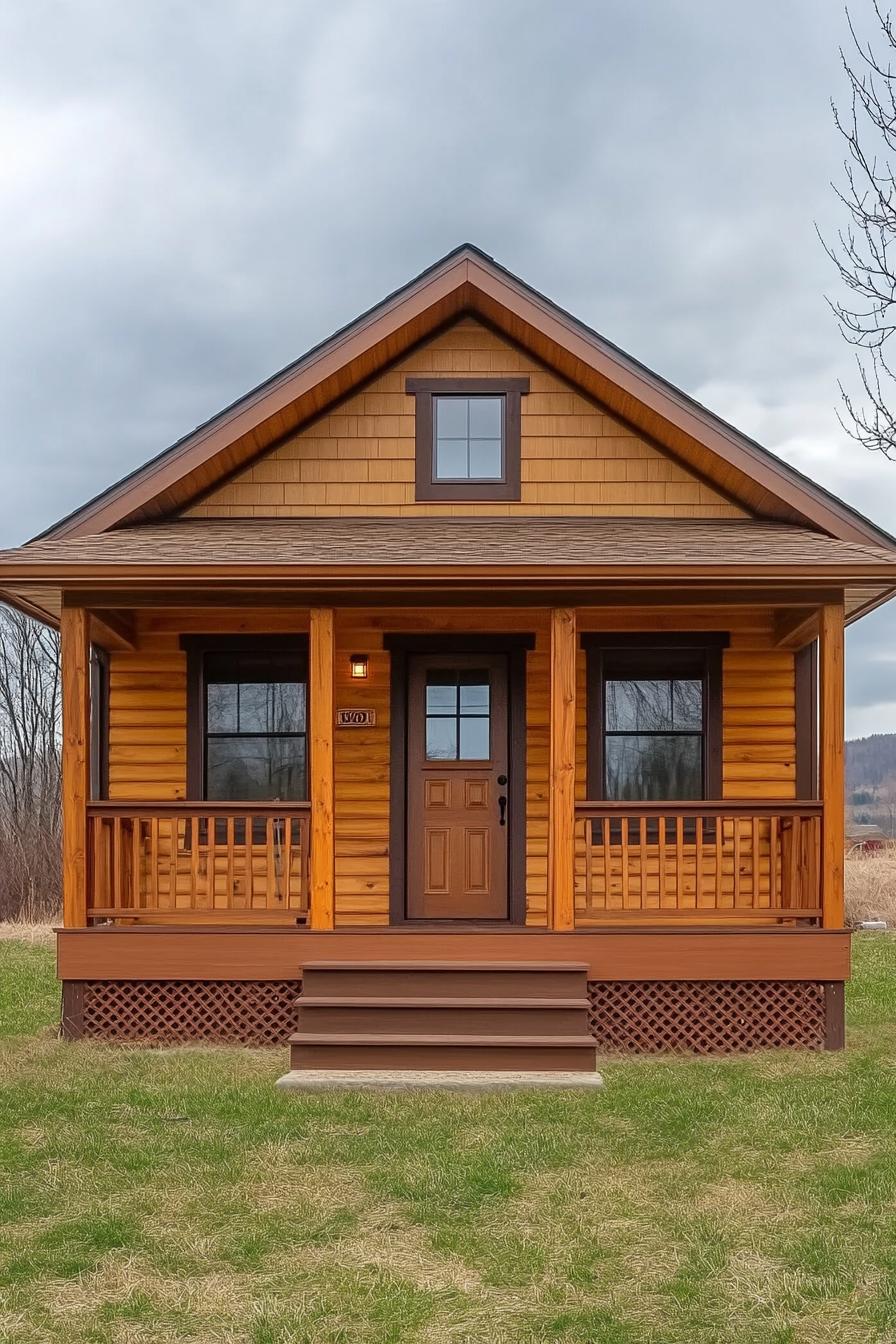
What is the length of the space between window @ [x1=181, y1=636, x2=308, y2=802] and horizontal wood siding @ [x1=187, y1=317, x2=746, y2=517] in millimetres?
1206

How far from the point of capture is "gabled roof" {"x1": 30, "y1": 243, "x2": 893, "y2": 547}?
947cm

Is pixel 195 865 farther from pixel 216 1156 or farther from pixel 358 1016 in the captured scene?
pixel 216 1156

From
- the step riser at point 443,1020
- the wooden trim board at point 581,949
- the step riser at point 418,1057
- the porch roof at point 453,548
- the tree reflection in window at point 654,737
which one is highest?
the porch roof at point 453,548

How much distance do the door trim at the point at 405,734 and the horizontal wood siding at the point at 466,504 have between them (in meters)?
1.16

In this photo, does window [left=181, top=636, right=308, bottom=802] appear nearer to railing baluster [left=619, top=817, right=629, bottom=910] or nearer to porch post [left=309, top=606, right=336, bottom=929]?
porch post [left=309, top=606, right=336, bottom=929]

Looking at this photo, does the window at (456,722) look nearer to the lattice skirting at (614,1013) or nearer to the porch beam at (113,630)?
the lattice skirting at (614,1013)

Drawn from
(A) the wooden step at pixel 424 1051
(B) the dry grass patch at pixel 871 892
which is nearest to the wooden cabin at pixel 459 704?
(A) the wooden step at pixel 424 1051

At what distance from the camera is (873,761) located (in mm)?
46719

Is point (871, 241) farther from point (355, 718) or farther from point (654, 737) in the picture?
point (355, 718)

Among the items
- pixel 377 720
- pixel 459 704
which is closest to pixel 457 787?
pixel 459 704

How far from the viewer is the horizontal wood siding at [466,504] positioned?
Answer: 10.1 metres

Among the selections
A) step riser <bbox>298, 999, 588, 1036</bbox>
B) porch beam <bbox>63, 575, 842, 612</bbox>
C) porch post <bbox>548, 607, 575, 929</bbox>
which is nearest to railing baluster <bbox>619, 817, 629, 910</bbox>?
porch post <bbox>548, 607, 575, 929</bbox>

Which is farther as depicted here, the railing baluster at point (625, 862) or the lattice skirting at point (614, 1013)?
the railing baluster at point (625, 862)

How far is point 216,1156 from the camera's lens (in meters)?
5.78
